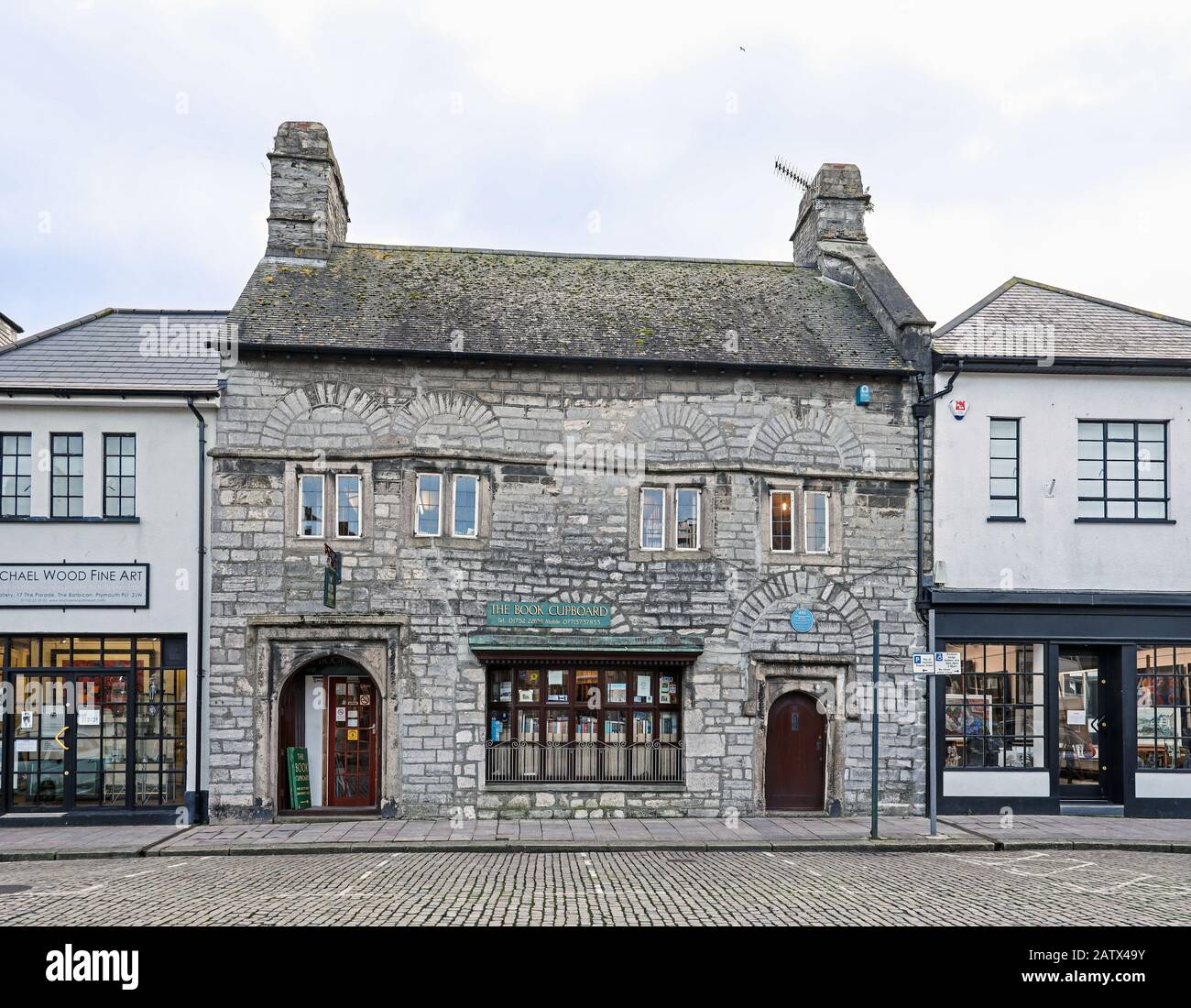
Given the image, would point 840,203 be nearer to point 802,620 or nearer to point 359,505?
point 802,620

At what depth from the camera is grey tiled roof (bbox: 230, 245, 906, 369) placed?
17094 millimetres

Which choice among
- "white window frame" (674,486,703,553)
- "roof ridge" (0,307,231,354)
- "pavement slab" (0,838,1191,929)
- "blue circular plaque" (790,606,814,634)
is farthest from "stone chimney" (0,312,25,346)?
"blue circular plaque" (790,606,814,634)

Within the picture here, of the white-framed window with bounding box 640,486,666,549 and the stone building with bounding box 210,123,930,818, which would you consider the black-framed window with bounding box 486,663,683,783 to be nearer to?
the stone building with bounding box 210,123,930,818

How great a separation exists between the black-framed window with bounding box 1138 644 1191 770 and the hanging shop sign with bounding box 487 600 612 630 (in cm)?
958

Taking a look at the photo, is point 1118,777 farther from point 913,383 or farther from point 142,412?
point 142,412

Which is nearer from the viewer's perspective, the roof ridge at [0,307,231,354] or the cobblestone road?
the cobblestone road

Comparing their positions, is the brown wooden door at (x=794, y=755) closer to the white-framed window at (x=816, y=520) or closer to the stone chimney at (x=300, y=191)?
the white-framed window at (x=816, y=520)

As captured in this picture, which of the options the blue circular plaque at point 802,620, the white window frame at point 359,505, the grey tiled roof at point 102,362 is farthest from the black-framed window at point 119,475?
the blue circular plaque at point 802,620

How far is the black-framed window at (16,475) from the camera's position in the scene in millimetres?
16297

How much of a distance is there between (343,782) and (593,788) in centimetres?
418

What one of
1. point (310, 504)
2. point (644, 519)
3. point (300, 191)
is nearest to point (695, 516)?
point (644, 519)

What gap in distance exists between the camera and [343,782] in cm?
1645

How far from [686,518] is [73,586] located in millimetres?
10201
